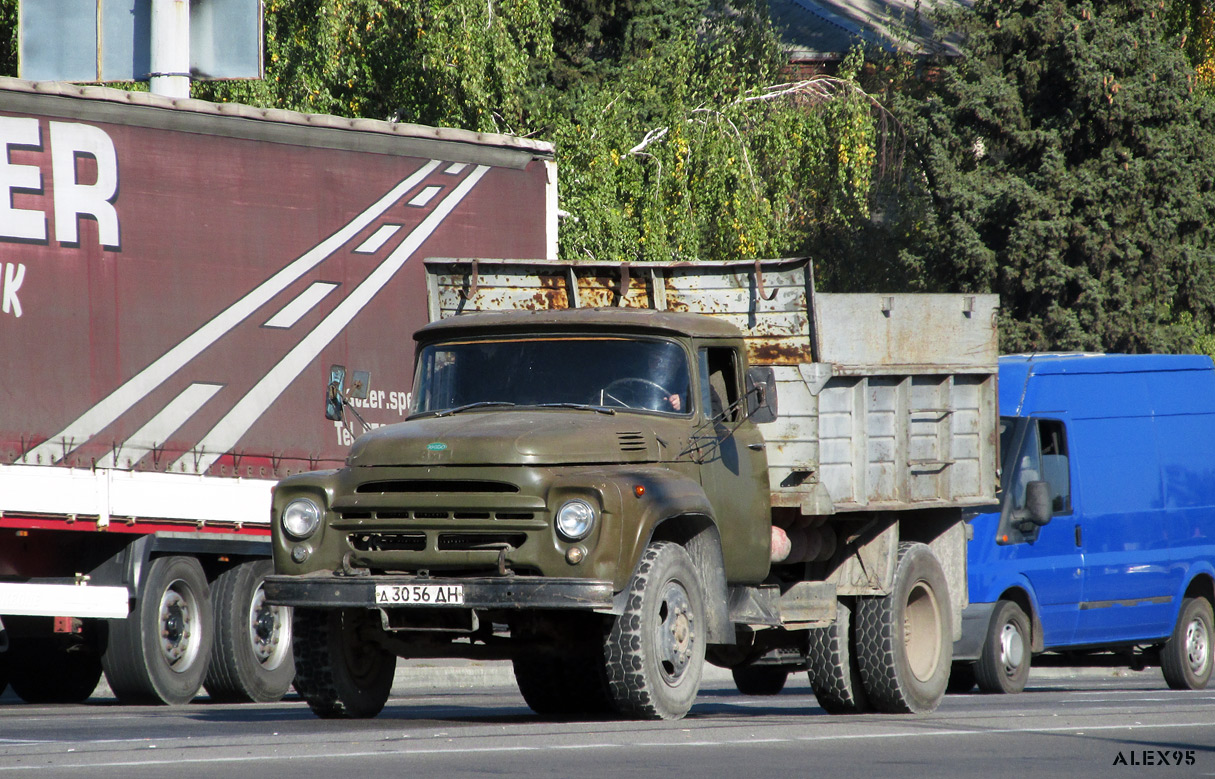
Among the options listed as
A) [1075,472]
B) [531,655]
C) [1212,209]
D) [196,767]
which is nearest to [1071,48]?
[1212,209]

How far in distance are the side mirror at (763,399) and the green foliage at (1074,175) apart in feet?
81.8

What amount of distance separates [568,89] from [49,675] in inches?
748

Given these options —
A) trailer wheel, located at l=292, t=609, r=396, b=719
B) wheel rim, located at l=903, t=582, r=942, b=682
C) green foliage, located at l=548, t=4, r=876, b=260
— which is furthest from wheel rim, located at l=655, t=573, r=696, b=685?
green foliage, located at l=548, t=4, r=876, b=260

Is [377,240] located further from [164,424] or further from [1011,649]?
[1011,649]

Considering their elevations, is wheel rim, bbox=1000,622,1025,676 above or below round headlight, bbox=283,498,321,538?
below

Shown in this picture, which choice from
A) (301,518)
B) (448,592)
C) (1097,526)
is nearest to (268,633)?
(301,518)

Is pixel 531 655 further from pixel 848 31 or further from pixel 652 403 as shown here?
pixel 848 31

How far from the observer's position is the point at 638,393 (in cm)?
1070

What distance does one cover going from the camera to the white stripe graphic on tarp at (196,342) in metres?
12.8

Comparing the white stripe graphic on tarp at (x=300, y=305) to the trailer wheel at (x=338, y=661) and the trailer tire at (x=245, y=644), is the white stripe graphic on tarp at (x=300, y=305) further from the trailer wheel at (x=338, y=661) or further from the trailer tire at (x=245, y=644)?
the trailer wheel at (x=338, y=661)

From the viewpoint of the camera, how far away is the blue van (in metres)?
16.0

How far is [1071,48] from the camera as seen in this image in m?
34.9

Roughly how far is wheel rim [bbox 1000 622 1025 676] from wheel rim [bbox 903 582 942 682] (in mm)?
3358

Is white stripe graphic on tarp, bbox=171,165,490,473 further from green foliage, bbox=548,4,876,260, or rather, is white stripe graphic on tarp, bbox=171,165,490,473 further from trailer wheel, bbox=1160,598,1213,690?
green foliage, bbox=548,4,876,260
